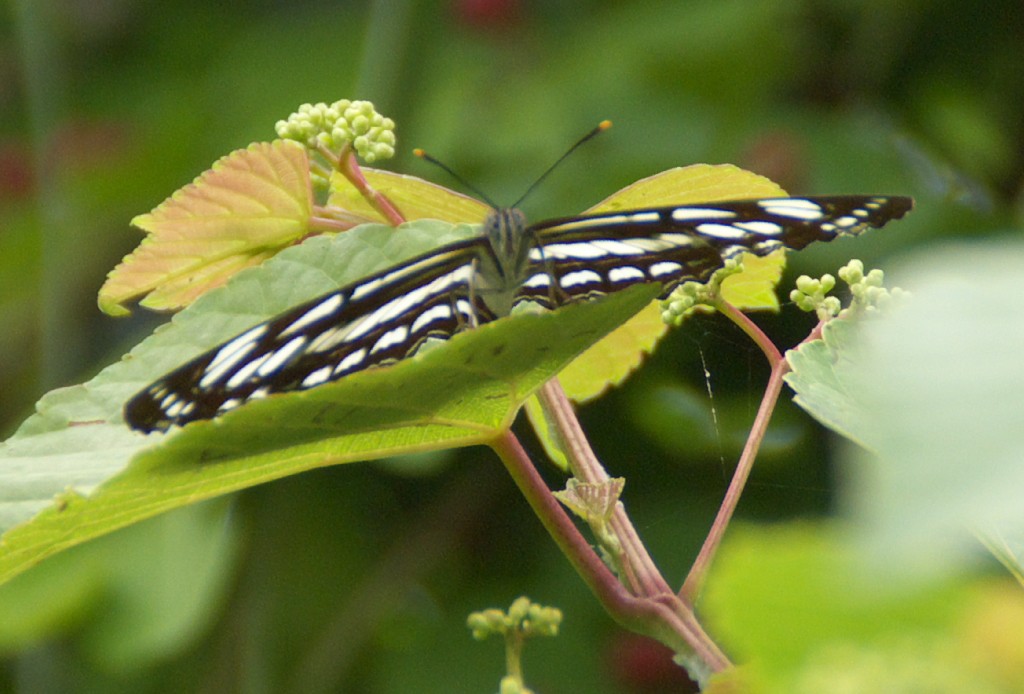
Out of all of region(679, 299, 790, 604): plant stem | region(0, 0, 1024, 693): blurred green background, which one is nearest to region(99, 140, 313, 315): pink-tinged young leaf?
region(679, 299, 790, 604): plant stem

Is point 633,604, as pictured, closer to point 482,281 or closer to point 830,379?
point 830,379

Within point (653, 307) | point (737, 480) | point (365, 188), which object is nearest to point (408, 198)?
point (365, 188)

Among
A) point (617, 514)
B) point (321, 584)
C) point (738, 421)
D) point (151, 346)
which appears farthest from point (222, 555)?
point (617, 514)

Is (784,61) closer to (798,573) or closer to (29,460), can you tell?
(29,460)

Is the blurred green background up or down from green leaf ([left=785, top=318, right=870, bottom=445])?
down

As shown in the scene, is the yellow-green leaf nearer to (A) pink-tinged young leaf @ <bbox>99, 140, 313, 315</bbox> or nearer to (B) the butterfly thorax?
(B) the butterfly thorax

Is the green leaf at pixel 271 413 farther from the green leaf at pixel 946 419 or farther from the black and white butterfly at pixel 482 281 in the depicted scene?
the green leaf at pixel 946 419

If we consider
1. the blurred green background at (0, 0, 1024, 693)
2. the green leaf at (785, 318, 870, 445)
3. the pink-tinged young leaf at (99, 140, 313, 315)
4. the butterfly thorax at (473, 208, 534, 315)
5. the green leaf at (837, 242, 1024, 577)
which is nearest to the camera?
the green leaf at (837, 242, 1024, 577)
